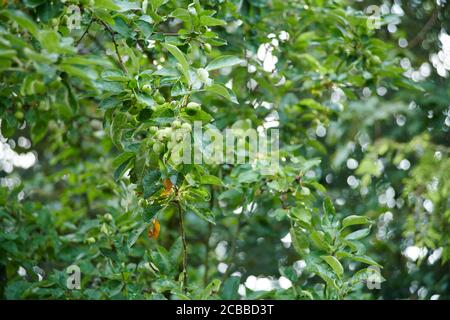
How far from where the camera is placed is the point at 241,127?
2137 mm

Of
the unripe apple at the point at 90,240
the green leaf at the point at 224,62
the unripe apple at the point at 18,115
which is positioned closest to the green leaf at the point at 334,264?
the green leaf at the point at 224,62

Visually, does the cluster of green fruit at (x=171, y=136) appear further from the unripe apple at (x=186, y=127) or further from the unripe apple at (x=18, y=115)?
the unripe apple at (x=18, y=115)

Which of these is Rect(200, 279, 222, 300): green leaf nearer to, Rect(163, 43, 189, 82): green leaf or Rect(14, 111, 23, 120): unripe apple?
Rect(163, 43, 189, 82): green leaf

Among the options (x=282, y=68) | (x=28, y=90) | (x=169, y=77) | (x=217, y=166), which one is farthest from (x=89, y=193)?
(x=28, y=90)

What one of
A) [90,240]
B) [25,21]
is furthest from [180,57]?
[90,240]

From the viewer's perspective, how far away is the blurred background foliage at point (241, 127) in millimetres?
1527

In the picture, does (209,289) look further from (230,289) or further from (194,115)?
(194,115)

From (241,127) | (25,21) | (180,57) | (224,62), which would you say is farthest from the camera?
(241,127)

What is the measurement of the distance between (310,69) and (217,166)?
599 millimetres

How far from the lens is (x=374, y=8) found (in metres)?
2.48

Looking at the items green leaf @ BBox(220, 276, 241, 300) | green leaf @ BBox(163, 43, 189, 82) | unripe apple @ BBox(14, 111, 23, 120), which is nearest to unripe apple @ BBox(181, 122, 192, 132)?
green leaf @ BBox(163, 43, 189, 82)

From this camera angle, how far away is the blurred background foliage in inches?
60.1

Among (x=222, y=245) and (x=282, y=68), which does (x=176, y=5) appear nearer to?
(x=282, y=68)
